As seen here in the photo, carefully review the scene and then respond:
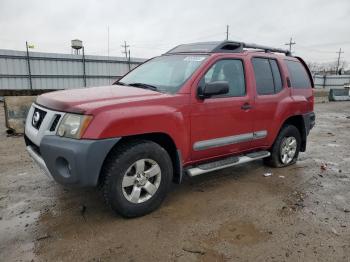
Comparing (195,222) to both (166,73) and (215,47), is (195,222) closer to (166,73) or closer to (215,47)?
(166,73)

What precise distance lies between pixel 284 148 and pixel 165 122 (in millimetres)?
2764

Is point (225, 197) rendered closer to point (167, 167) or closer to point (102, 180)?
point (167, 167)

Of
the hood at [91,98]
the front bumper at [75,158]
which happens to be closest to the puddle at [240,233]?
the front bumper at [75,158]

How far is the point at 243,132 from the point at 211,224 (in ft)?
5.02

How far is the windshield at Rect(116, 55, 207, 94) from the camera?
3.77 metres

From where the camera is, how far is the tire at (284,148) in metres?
5.15

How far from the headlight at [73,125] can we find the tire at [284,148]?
10.9 feet

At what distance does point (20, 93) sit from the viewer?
17000 mm

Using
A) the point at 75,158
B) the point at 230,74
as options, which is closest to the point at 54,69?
the point at 230,74

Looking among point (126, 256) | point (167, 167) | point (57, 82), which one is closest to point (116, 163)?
point (167, 167)

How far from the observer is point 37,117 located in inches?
138

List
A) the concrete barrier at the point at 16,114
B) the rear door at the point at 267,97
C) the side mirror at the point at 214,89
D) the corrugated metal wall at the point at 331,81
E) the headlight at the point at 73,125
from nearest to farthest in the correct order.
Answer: the headlight at the point at 73,125 < the side mirror at the point at 214,89 < the rear door at the point at 267,97 < the concrete barrier at the point at 16,114 < the corrugated metal wall at the point at 331,81

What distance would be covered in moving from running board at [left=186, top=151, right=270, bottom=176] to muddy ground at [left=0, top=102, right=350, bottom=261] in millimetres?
377

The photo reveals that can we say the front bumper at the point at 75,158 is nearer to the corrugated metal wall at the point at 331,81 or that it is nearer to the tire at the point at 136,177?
the tire at the point at 136,177
